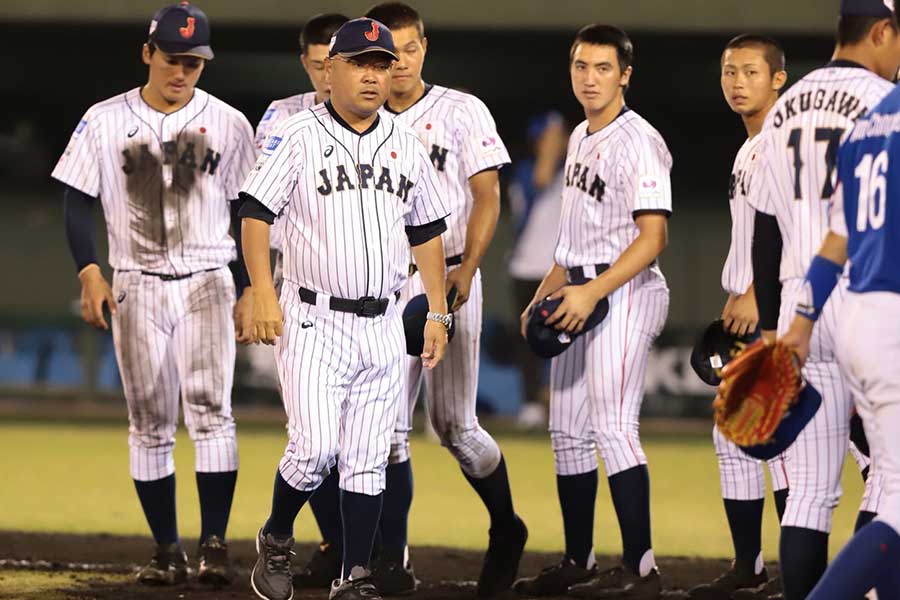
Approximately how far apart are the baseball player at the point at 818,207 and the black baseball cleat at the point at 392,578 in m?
1.70

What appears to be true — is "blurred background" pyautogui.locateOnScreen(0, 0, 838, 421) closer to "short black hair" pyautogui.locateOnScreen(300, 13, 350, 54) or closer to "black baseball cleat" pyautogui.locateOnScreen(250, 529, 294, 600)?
"short black hair" pyautogui.locateOnScreen(300, 13, 350, 54)

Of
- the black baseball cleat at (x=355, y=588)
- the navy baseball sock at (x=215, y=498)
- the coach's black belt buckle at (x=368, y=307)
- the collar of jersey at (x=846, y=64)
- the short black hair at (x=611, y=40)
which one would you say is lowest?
the black baseball cleat at (x=355, y=588)

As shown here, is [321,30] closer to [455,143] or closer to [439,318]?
[455,143]

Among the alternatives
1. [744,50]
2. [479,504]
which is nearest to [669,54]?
[479,504]

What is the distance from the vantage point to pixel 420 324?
5.21 m

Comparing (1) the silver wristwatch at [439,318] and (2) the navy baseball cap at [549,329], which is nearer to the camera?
(1) the silver wristwatch at [439,318]

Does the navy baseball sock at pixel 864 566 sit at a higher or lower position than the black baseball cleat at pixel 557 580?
higher

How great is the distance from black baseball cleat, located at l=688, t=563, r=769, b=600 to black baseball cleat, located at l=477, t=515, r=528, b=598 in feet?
2.08

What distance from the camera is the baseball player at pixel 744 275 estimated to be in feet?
17.3

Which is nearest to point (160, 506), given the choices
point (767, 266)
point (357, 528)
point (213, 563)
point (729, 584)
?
point (213, 563)

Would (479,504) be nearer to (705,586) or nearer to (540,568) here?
(540,568)

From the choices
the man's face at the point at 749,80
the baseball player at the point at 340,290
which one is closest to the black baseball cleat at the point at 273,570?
the baseball player at the point at 340,290

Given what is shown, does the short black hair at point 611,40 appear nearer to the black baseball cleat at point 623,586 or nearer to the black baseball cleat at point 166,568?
the black baseball cleat at point 623,586

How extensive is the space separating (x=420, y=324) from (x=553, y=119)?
5574 millimetres
